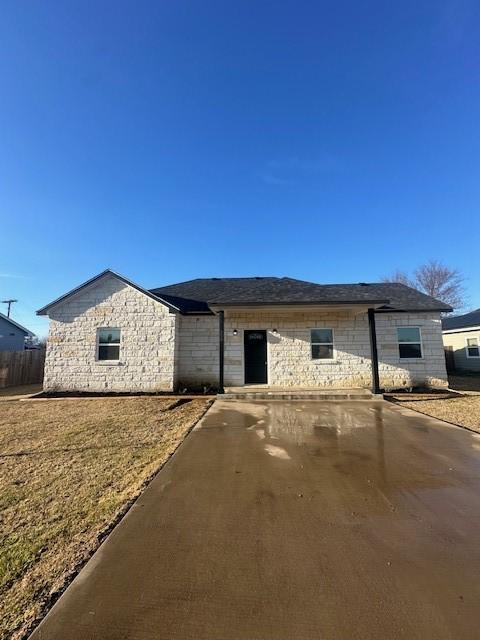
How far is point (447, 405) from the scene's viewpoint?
9281 mm

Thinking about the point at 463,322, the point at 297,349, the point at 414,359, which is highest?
the point at 463,322

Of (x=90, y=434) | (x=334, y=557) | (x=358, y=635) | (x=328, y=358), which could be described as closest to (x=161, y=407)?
(x=90, y=434)

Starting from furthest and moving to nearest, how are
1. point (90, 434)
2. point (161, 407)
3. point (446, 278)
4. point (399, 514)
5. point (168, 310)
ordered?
1. point (446, 278)
2. point (168, 310)
3. point (161, 407)
4. point (90, 434)
5. point (399, 514)

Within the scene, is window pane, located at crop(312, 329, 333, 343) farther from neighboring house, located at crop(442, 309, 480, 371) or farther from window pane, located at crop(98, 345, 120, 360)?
neighboring house, located at crop(442, 309, 480, 371)

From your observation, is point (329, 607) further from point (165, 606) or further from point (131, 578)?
point (131, 578)

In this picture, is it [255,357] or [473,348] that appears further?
[473,348]

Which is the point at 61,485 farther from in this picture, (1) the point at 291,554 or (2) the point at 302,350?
(2) the point at 302,350

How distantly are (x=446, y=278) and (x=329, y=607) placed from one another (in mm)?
40777

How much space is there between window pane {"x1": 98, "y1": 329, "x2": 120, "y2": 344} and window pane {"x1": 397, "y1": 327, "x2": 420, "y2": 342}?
11110mm

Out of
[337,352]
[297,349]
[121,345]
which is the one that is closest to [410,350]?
[337,352]

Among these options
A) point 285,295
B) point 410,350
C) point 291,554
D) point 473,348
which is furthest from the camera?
point 473,348

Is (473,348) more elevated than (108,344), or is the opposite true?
(473,348)

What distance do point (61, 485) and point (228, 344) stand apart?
9.14 meters

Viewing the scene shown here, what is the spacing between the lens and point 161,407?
373 inches
